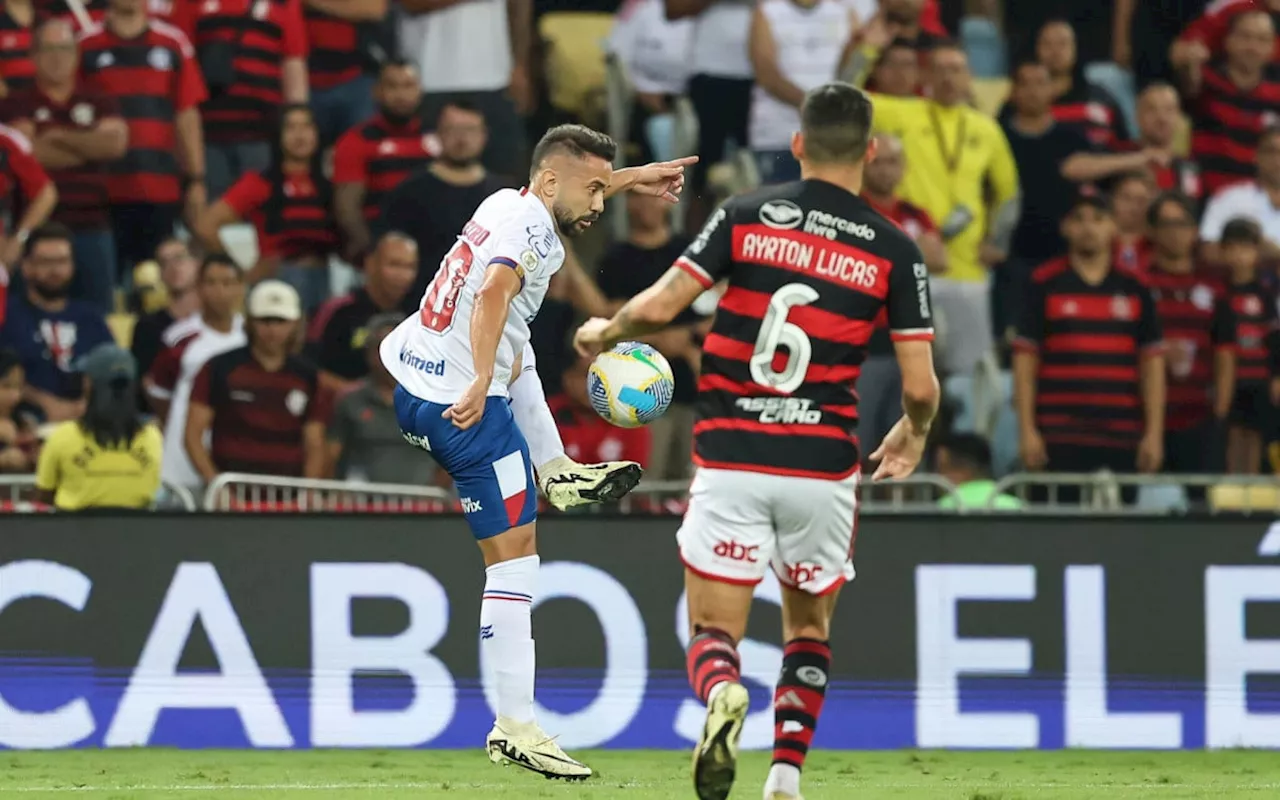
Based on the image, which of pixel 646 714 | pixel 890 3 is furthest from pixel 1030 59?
pixel 646 714

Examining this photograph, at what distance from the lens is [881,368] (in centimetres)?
1167

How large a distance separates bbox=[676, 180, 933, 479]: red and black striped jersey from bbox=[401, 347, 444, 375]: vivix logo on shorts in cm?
172

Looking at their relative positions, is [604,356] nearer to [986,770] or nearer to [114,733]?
[986,770]

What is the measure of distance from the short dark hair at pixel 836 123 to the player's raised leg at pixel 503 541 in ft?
6.41

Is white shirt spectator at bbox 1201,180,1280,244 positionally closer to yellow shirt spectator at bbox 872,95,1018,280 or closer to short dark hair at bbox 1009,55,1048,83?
short dark hair at bbox 1009,55,1048,83

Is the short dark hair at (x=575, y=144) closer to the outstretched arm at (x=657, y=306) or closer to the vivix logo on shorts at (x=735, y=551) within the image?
the outstretched arm at (x=657, y=306)

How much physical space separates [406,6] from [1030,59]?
4.36 metres

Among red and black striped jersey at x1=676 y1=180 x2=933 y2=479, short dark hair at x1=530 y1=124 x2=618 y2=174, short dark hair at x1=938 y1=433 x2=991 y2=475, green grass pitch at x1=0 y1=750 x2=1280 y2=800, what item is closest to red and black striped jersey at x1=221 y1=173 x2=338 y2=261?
short dark hair at x1=938 y1=433 x2=991 y2=475

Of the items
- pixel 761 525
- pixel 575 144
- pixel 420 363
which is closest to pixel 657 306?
pixel 761 525

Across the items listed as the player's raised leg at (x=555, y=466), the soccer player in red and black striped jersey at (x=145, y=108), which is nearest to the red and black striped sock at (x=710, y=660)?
the player's raised leg at (x=555, y=466)

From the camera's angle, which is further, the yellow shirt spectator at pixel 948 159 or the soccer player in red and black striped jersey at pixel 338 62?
the soccer player in red and black striped jersey at pixel 338 62

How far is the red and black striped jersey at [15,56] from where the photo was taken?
1322cm

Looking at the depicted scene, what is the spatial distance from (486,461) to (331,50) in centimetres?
657

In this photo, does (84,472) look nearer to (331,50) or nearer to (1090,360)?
(331,50)
